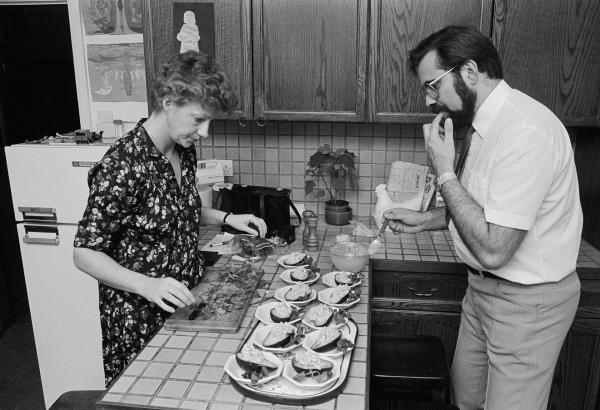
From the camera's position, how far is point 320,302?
1651mm

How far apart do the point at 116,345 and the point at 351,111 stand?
53.6 inches

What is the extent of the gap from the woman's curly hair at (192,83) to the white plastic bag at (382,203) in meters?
1.24

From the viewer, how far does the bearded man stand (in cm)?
138

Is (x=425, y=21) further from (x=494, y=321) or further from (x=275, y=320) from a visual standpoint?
(x=275, y=320)

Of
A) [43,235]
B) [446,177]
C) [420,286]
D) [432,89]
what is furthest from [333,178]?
[43,235]

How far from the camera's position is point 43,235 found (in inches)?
97.2

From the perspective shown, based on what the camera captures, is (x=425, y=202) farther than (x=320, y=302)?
Yes

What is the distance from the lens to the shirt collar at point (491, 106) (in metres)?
1.52

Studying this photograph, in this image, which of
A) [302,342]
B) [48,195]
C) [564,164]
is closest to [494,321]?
[564,164]

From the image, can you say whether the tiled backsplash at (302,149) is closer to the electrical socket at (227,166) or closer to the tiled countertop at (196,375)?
the electrical socket at (227,166)

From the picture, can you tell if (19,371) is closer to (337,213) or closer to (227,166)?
(227,166)

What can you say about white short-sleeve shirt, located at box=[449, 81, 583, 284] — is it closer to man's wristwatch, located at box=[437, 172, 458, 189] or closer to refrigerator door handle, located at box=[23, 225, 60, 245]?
man's wristwatch, located at box=[437, 172, 458, 189]

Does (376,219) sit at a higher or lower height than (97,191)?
lower

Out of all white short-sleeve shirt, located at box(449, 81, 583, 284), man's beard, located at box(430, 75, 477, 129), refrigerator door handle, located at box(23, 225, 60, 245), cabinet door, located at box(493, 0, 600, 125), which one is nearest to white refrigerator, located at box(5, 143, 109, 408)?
refrigerator door handle, located at box(23, 225, 60, 245)
